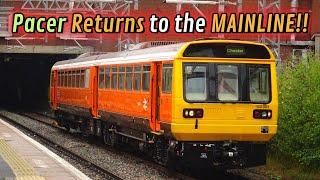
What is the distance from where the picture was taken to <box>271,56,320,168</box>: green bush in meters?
12.2

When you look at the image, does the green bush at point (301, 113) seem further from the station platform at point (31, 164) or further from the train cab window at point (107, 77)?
the train cab window at point (107, 77)

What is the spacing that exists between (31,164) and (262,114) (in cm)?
489

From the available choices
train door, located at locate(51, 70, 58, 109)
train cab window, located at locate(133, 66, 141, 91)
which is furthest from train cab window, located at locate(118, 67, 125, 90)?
train door, located at locate(51, 70, 58, 109)

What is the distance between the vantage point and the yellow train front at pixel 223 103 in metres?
12.1

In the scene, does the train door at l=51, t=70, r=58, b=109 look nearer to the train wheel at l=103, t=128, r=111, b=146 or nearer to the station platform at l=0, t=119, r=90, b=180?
the train wheel at l=103, t=128, r=111, b=146

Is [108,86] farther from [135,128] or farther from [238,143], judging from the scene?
[238,143]

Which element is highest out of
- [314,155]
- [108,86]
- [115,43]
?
[115,43]

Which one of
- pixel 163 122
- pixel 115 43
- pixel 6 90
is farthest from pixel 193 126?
pixel 6 90

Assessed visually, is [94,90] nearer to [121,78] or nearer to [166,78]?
[121,78]

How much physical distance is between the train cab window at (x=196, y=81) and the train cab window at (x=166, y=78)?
428mm

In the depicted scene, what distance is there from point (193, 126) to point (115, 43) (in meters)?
24.3

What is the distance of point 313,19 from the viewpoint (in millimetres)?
34719

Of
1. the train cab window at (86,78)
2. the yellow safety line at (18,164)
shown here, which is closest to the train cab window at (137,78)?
the yellow safety line at (18,164)

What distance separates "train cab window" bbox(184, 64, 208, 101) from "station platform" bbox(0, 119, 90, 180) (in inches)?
99.7
